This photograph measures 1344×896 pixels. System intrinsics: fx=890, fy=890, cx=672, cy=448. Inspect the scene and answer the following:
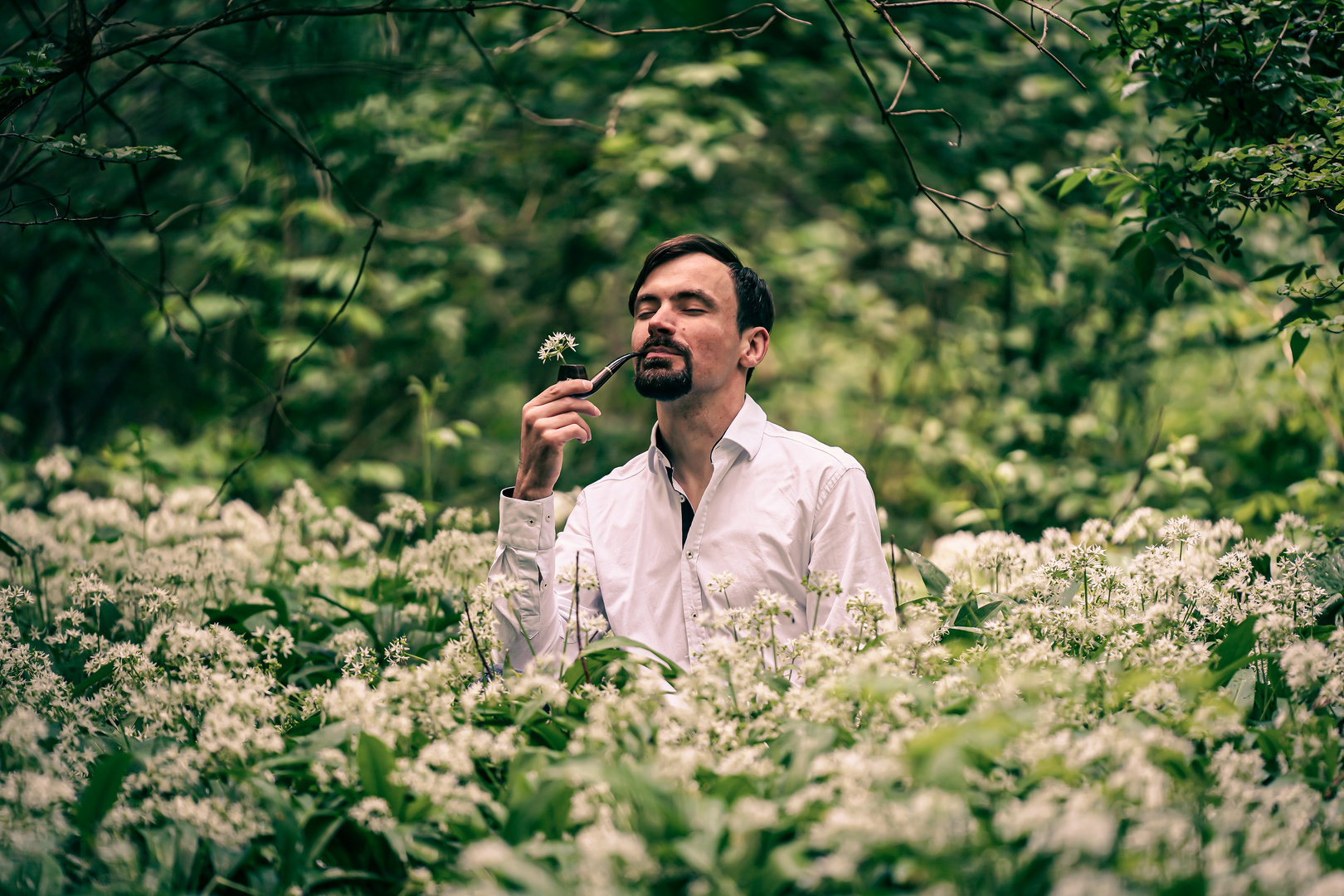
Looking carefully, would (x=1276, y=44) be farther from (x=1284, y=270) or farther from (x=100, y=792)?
(x=100, y=792)

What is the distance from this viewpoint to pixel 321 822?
1.74m

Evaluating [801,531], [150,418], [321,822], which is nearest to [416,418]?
[150,418]

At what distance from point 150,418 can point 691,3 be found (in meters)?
5.53

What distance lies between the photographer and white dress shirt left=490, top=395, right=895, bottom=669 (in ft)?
8.81

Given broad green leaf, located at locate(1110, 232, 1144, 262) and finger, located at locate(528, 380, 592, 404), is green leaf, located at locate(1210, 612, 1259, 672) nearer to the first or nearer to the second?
broad green leaf, located at locate(1110, 232, 1144, 262)

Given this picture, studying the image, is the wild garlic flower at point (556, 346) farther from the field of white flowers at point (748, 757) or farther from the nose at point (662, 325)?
the field of white flowers at point (748, 757)

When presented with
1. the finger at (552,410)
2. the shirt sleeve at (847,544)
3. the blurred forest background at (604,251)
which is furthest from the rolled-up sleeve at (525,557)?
the blurred forest background at (604,251)

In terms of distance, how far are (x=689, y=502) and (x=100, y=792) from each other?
1852 millimetres

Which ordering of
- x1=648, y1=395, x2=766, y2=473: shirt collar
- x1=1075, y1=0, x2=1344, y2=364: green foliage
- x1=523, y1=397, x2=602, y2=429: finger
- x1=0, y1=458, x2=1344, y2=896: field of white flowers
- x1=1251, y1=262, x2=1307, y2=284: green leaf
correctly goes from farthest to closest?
x1=648, y1=395, x2=766, y2=473: shirt collar
x1=1251, y1=262, x2=1307, y2=284: green leaf
x1=523, y1=397, x2=602, y2=429: finger
x1=1075, y1=0, x2=1344, y2=364: green foliage
x1=0, y1=458, x2=1344, y2=896: field of white flowers

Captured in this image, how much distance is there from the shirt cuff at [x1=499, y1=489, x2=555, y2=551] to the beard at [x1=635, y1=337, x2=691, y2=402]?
502 millimetres

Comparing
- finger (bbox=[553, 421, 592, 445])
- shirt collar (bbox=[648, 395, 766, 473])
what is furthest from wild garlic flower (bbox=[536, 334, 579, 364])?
shirt collar (bbox=[648, 395, 766, 473])

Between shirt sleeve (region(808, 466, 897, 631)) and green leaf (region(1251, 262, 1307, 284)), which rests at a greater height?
green leaf (region(1251, 262, 1307, 284))

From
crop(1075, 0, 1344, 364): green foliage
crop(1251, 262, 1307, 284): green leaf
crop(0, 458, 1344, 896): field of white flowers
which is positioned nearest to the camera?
crop(0, 458, 1344, 896): field of white flowers

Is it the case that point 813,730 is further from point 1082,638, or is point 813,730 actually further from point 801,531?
point 801,531
